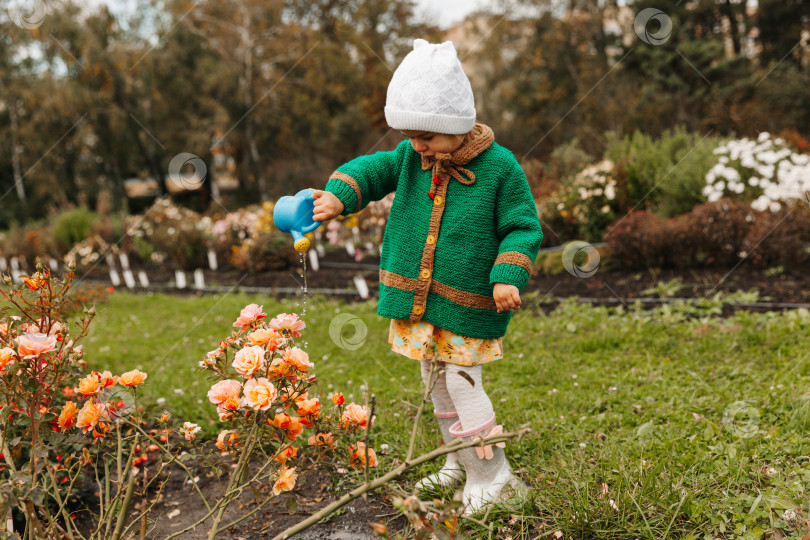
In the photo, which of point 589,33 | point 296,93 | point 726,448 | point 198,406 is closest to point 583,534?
point 726,448

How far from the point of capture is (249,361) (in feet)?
4.97

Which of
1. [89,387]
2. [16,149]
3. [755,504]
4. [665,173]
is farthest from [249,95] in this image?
[755,504]

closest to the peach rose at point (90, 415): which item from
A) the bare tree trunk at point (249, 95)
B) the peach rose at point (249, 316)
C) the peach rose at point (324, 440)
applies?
the peach rose at point (249, 316)

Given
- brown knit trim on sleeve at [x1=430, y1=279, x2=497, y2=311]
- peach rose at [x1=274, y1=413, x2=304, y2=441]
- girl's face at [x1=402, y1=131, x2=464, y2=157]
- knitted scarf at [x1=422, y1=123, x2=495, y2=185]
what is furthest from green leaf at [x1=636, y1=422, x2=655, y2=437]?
peach rose at [x1=274, y1=413, x2=304, y2=441]

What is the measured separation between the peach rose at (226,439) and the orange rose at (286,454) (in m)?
0.14

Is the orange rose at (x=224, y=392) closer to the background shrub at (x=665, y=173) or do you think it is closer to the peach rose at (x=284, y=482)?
the peach rose at (x=284, y=482)

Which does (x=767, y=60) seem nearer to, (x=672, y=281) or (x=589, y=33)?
(x=589, y=33)

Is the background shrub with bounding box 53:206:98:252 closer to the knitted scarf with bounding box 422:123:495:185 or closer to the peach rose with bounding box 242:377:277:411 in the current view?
the knitted scarf with bounding box 422:123:495:185

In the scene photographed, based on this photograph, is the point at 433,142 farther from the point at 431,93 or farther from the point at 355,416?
the point at 355,416

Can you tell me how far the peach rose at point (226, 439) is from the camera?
5.58ft

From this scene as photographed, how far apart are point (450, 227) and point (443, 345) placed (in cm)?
40

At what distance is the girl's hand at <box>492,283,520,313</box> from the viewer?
1.84 metres

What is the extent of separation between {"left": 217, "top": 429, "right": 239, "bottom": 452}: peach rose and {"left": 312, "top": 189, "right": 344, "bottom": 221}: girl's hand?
0.68 m

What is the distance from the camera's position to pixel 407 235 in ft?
6.90
